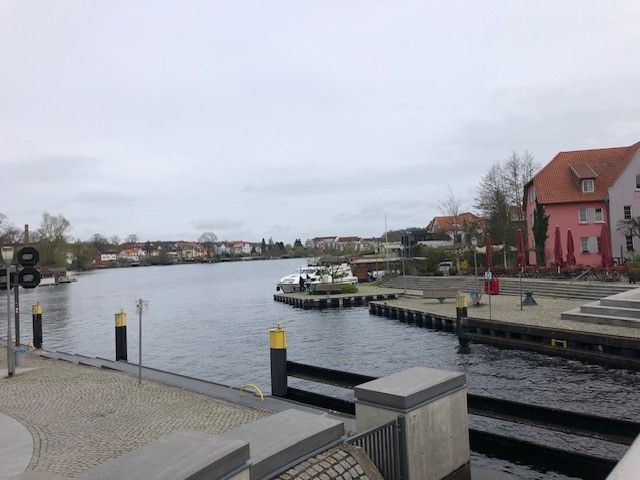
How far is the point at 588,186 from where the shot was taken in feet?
154

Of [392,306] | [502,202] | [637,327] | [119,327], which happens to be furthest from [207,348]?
[502,202]

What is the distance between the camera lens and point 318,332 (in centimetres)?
2908

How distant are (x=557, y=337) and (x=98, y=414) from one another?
50.8 feet

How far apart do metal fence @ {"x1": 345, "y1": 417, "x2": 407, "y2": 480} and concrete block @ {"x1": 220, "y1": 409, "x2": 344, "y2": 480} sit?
50 centimetres

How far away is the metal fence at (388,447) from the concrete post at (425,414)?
0.24 feet

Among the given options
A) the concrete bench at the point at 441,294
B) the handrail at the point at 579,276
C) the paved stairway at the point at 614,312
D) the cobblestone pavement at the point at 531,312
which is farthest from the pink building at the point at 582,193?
the paved stairway at the point at 614,312

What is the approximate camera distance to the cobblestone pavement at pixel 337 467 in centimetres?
471

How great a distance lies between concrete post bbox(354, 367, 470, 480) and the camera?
5984mm

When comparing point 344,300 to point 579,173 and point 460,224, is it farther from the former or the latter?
point 460,224

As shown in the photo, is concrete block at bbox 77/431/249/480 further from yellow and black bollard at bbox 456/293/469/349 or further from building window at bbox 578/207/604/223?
building window at bbox 578/207/604/223

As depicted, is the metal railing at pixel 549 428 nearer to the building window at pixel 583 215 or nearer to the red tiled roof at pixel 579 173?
the red tiled roof at pixel 579 173

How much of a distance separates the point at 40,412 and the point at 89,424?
182 cm

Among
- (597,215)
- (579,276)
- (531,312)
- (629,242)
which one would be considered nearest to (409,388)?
(531,312)

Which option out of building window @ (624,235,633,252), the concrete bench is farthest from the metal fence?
building window @ (624,235,633,252)
